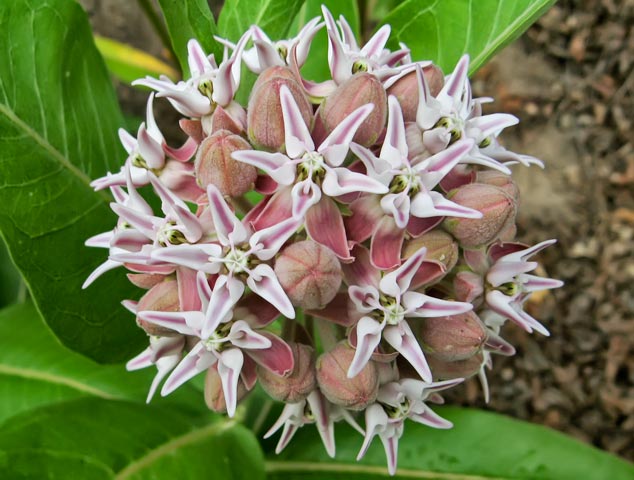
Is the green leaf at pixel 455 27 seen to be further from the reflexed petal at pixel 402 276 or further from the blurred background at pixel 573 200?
the blurred background at pixel 573 200

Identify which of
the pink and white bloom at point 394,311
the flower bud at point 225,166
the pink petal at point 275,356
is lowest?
the pink petal at point 275,356

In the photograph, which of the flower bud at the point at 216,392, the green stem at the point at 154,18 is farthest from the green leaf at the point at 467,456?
the green stem at the point at 154,18

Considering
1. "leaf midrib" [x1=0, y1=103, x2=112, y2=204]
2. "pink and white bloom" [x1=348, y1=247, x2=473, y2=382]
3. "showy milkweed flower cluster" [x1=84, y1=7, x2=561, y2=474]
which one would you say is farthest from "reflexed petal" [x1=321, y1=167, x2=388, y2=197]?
"leaf midrib" [x1=0, y1=103, x2=112, y2=204]

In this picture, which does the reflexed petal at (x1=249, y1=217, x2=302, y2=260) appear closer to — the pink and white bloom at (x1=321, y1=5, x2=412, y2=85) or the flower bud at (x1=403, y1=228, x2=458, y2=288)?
the flower bud at (x1=403, y1=228, x2=458, y2=288)

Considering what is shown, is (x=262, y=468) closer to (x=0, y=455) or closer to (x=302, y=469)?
(x=302, y=469)

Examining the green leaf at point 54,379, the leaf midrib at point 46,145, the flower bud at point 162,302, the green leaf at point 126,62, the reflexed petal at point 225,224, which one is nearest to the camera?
the reflexed petal at point 225,224

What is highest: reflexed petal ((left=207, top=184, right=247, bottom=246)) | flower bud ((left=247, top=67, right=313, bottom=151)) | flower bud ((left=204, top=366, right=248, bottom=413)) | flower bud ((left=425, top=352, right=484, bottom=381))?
flower bud ((left=247, top=67, right=313, bottom=151))

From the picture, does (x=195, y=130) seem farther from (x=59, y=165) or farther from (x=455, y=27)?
(x=455, y=27)
